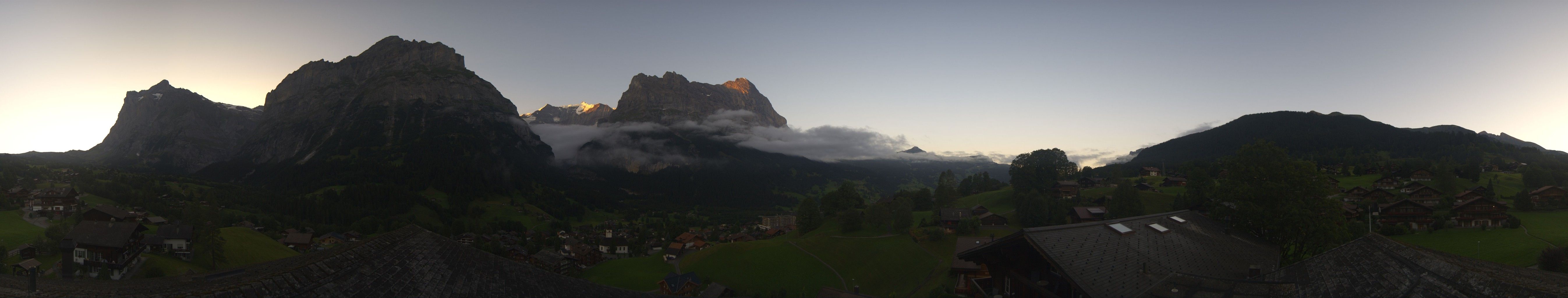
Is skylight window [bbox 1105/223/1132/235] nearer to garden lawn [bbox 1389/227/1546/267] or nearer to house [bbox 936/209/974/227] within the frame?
garden lawn [bbox 1389/227/1546/267]

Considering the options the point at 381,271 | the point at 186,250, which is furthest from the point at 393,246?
the point at 186,250

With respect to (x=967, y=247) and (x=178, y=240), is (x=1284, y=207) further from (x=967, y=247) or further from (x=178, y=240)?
(x=178, y=240)

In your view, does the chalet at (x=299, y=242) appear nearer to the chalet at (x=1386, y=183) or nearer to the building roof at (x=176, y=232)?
the building roof at (x=176, y=232)

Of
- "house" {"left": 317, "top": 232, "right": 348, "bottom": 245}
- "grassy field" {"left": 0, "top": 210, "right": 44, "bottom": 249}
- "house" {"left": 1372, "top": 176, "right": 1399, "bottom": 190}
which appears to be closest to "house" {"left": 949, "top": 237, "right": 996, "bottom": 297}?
"house" {"left": 1372, "top": 176, "right": 1399, "bottom": 190}

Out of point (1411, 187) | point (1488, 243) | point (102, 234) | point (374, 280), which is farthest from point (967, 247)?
point (102, 234)

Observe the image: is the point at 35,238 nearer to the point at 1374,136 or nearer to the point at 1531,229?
the point at 1531,229
